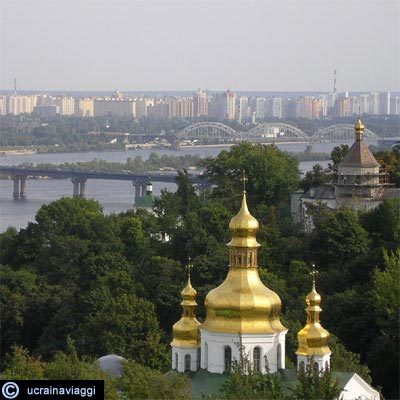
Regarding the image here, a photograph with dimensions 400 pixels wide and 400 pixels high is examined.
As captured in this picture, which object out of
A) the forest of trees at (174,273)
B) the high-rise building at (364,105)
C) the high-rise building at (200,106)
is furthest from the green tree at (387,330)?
the high-rise building at (200,106)

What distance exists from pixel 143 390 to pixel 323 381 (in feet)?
3.90

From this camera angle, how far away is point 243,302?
1112cm

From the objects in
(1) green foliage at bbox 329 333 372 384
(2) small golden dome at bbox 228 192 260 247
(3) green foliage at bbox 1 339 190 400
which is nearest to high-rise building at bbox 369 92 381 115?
(1) green foliage at bbox 329 333 372 384

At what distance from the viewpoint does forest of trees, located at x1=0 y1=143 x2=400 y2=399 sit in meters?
13.5

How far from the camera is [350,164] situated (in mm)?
19531

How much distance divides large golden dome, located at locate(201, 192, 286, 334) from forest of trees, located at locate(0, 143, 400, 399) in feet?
1.81

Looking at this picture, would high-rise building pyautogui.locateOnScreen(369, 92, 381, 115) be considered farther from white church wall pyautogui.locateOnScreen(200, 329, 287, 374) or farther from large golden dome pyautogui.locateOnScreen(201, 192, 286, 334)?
white church wall pyautogui.locateOnScreen(200, 329, 287, 374)

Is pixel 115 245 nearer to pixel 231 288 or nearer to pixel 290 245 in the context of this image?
pixel 290 245

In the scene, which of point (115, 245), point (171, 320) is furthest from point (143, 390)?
point (115, 245)

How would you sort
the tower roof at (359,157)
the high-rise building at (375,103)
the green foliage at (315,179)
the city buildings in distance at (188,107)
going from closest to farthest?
the tower roof at (359,157) < the green foliage at (315,179) < the high-rise building at (375,103) < the city buildings in distance at (188,107)

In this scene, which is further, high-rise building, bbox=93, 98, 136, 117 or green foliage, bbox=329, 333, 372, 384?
high-rise building, bbox=93, 98, 136, 117

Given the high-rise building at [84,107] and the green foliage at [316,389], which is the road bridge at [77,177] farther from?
the high-rise building at [84,107]

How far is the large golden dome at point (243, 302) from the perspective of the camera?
36.5 ft

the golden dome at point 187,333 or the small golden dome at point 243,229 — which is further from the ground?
the small golden dome at point 243,229
